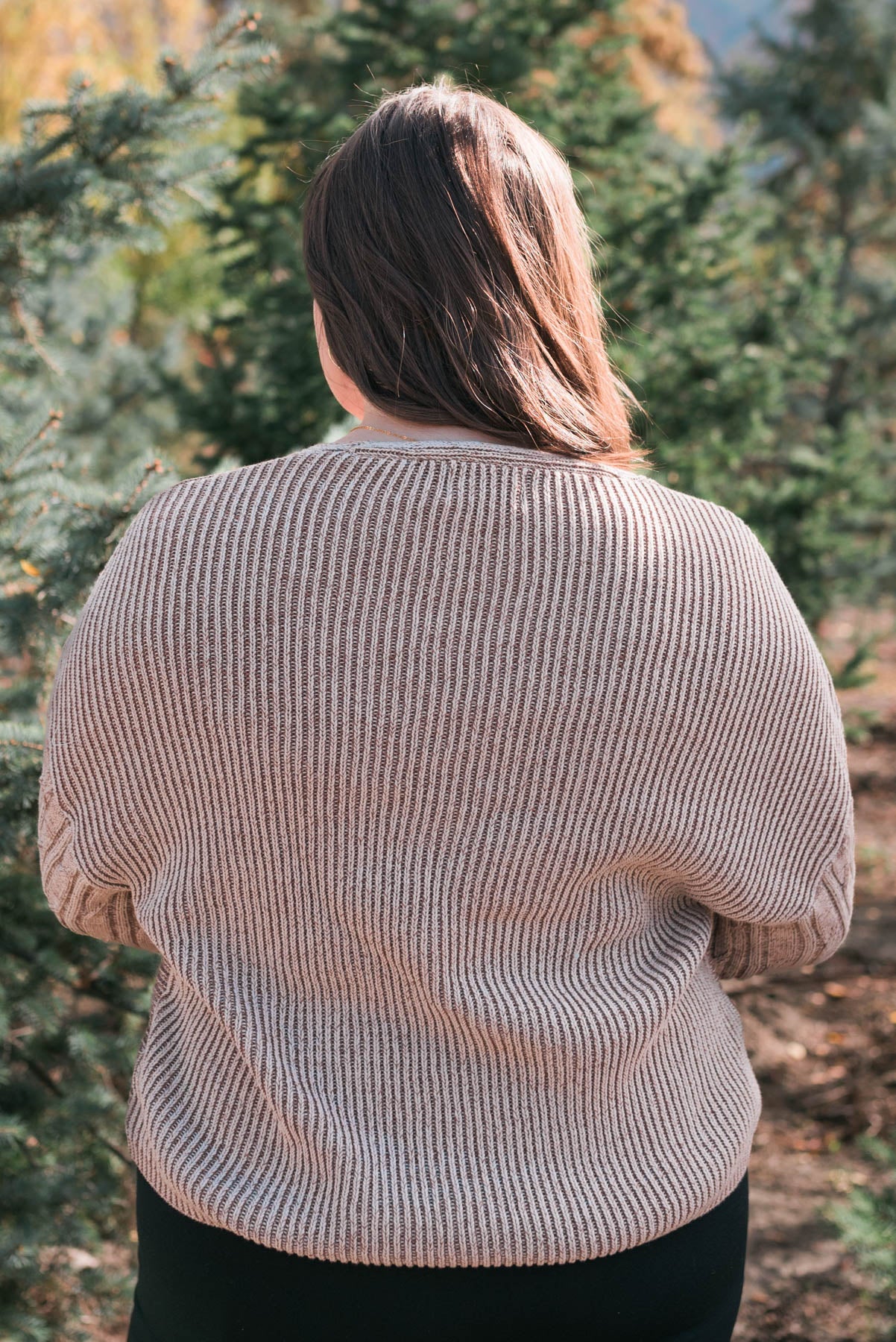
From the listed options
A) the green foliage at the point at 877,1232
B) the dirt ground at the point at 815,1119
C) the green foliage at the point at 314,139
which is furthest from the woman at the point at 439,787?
the green foliage at the point at 314,139

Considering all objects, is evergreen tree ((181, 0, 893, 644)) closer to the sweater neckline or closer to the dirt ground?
the dirt ground

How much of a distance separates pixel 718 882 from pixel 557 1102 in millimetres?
278

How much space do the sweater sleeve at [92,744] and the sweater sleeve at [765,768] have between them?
22.7 inches

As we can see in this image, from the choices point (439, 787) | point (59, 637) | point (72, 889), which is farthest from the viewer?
point (59, 637)

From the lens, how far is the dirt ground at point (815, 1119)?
108 inches

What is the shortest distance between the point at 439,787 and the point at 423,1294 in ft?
1.68

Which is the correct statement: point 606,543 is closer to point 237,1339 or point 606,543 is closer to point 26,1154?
point 237,1339

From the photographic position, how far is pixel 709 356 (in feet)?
10.6

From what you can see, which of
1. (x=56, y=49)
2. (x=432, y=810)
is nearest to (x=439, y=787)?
(x=432, y=810)

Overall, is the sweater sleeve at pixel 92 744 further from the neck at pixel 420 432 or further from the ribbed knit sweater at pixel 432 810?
the neck at pixel 420 432

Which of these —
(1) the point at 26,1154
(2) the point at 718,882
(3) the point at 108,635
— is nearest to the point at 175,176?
(3) the point at 108,635

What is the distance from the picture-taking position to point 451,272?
1147 millimetres

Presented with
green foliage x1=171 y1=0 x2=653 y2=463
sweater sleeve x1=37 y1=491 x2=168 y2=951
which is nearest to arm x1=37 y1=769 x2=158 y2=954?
sweater sleeve x1=37 y1=491 x2=168 y2=951

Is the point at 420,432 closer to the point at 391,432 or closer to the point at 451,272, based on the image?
the point at 391,432
